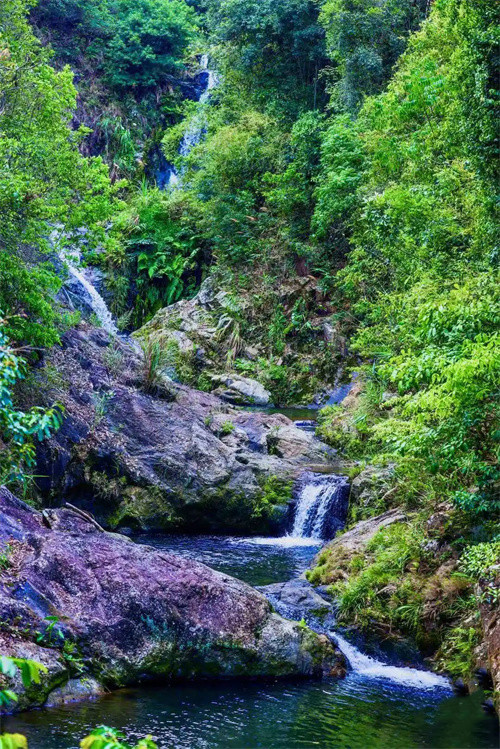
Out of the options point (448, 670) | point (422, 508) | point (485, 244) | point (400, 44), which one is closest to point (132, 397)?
point (422, 508)

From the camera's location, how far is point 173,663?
7.72 meters

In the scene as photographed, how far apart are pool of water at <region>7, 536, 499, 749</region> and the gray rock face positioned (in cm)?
576

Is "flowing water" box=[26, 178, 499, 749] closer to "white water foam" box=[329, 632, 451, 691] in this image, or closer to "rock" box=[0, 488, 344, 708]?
"white water foam" box=[329, 632, 451, 691]

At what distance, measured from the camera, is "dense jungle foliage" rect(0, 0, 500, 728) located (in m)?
8.95

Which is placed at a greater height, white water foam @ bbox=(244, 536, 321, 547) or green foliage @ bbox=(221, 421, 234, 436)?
green foliage @ bbox=(221, 421, 234, 436)

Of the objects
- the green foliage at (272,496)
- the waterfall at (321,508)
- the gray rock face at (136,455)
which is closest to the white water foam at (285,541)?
the waterfall at (321,508)

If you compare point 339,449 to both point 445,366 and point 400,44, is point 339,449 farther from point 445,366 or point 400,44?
point 400,44

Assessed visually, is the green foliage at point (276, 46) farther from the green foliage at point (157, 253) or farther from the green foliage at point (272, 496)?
the green foliage at point (272, 496)

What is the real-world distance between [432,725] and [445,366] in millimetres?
3768

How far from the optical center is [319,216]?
907 inches

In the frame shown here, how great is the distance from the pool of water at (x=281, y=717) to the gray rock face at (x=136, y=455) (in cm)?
576

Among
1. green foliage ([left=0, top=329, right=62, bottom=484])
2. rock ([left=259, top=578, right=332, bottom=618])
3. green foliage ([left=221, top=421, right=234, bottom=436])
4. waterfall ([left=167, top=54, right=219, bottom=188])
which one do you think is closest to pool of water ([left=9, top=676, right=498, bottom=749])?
rock ([left=259, top=578, right=332, bottom=618])

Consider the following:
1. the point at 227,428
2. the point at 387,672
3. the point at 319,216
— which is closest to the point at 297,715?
the point at 387,672

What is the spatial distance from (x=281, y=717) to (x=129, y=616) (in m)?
1.89
